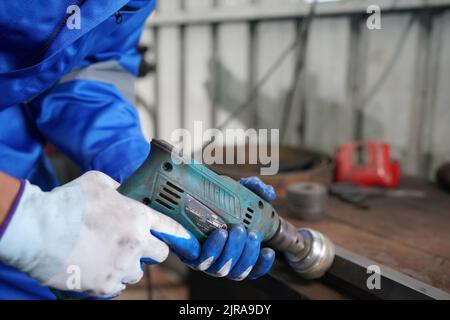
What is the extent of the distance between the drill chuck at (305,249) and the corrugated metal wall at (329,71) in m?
Result: 0.83

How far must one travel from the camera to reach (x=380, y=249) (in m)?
0.96

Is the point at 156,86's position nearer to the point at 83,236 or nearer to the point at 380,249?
the point at 380,249

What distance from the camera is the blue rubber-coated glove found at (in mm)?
746

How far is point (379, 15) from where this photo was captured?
1516 mm

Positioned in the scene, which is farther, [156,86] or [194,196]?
[156,86]

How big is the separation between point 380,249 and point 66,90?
785 mm

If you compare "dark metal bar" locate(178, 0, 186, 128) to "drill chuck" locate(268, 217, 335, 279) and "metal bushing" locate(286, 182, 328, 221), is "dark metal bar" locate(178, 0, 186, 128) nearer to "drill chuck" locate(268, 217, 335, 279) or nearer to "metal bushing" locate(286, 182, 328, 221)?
"metal bushing" locate(286, 182, 328, 221)

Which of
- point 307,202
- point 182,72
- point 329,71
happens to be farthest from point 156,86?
point 307,202

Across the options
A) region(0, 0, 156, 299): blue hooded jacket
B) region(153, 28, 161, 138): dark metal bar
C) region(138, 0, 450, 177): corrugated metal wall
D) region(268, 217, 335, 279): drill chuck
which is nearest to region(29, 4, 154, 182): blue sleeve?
region(0, 0, 156, 299): blue hooded jacket

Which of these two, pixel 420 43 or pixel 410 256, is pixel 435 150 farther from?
pixel 410 256

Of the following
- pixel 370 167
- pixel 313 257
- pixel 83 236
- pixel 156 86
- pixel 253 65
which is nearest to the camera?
pixel 83 236

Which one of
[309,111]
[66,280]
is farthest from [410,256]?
[309,111]
